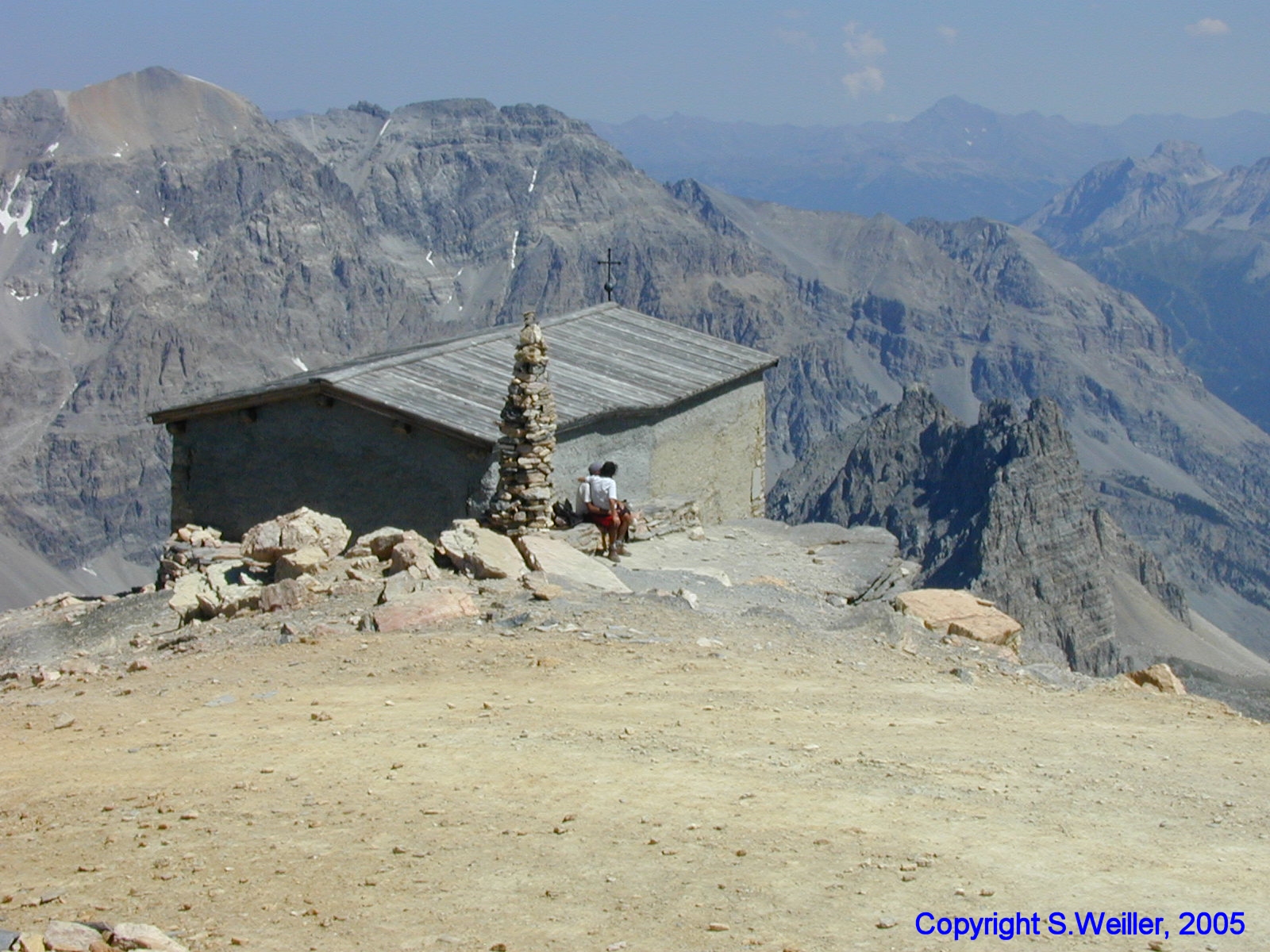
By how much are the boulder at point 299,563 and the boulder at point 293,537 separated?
304 millimetres

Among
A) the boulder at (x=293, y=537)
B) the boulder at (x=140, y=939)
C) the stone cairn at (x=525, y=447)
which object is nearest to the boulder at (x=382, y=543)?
the boulder at (x=293, y=537)

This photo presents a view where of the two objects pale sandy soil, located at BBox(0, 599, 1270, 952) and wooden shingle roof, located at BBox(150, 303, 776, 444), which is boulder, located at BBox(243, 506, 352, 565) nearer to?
wooden shingle roof, located at BBox(150, 303, 776, 444)

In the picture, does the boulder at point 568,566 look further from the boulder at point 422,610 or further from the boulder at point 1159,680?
the boulder at point 1159,680

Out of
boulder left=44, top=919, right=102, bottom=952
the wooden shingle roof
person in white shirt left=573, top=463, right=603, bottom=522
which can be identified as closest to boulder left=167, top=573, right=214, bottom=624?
the wooden shingle roof

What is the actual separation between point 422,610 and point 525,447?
161 inches

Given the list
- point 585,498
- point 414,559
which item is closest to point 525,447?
point 585,498

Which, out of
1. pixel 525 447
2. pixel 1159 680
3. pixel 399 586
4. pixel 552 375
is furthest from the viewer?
A: pixel 552 375

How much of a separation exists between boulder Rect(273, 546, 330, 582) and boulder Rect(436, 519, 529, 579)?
54.3 inches

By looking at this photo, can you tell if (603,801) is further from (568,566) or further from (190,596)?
(190,596)

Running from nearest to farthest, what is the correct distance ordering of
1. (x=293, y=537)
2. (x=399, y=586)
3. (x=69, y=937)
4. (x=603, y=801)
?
(x=69, y=937), (x=603, y=801), (x=399, y=586), (x=293, y=537)

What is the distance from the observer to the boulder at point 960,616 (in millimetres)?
14117

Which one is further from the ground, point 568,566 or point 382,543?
point 382,543

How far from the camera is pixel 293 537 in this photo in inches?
612

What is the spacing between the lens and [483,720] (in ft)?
30.6
